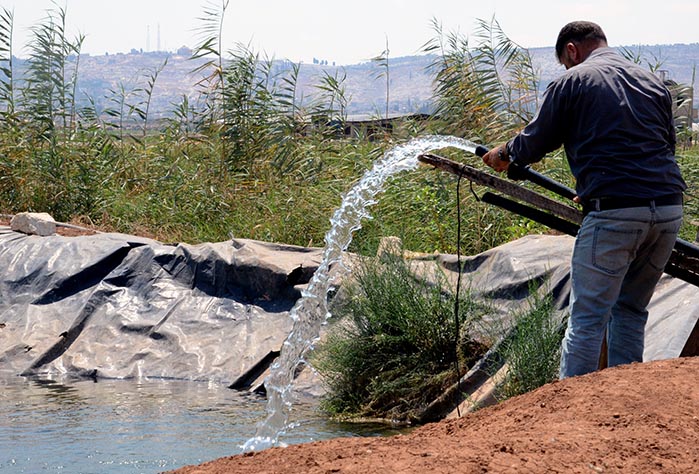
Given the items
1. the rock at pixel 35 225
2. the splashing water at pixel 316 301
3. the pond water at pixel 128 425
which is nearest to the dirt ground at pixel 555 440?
the splashing water at pixel 316 301

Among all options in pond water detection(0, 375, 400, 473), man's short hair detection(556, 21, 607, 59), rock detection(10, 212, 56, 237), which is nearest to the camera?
man's short hair detection(556, 21, 607, 59)

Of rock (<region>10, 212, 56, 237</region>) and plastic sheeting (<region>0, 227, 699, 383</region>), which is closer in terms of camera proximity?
plastic sheeting (<region>0, 227, 699, 383</region>)

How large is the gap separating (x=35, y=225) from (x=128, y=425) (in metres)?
4.73

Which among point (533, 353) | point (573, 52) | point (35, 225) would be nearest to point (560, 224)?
point (573, 52)

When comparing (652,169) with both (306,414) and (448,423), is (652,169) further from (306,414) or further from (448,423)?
(306,414)

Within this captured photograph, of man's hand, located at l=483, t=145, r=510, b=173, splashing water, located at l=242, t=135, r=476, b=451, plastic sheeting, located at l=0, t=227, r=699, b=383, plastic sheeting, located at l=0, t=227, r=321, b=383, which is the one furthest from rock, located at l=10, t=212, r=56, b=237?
man's hand, located at l=483, t=145, r=510, b=173

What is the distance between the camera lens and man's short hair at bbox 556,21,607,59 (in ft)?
15.2

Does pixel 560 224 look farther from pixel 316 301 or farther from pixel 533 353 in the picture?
pixel 316 301

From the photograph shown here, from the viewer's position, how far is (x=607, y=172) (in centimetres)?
437

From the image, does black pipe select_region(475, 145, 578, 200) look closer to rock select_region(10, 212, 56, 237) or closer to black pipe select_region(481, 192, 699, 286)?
black pipe select_region(481, 192, 699, 286)

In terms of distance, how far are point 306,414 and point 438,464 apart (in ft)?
15.0

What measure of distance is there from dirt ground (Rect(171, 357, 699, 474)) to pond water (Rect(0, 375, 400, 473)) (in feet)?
8.83

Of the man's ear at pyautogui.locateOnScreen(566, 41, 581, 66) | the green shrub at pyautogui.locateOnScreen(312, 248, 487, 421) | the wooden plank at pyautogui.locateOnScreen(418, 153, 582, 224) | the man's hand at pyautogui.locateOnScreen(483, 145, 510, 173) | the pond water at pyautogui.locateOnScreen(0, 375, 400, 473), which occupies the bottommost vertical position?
the pond water at pyautogui.locateOnScreen(0, 375, 400, 473)

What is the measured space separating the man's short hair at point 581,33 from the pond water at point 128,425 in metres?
2.94
